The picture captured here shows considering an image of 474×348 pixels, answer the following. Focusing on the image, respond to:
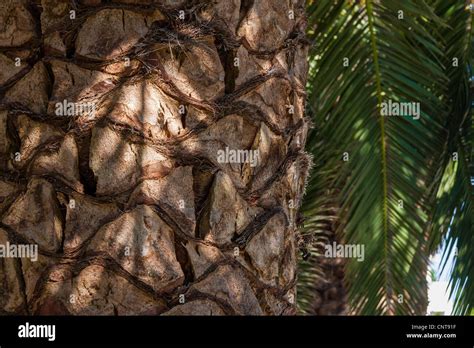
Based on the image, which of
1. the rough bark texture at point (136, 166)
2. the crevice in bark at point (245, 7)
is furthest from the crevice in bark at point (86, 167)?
the crevice in bark at point (245, 7)

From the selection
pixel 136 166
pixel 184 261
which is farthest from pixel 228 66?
pixel 184 261

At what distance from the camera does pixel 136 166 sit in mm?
2236

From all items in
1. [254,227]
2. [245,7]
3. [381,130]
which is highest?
[245,7]

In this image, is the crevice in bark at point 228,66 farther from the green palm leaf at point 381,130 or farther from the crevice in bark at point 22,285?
the green palm leaf at point 381,130

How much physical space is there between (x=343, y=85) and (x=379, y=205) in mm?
755

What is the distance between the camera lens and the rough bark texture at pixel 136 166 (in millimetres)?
2172

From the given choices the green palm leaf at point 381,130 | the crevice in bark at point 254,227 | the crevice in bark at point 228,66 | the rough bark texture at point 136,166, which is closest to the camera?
the rough bark texture at point 136,166

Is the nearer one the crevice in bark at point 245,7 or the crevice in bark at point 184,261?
the crevice in bark at point 184,261

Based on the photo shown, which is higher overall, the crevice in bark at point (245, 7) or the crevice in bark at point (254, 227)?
the crevice in bark at point (245, 7)

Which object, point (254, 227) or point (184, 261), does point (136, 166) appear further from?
point (254, 227)

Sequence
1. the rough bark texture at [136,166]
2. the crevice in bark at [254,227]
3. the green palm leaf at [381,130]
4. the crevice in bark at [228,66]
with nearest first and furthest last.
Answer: the rough bark texture at [136,166] → the crevice in bark at [254,227] → the crevice in bark at [228,66] → the green palm leaf at [381,130]

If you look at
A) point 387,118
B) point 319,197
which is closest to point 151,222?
point 387,118

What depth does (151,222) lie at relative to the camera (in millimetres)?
2195

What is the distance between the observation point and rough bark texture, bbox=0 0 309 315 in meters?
2.17
